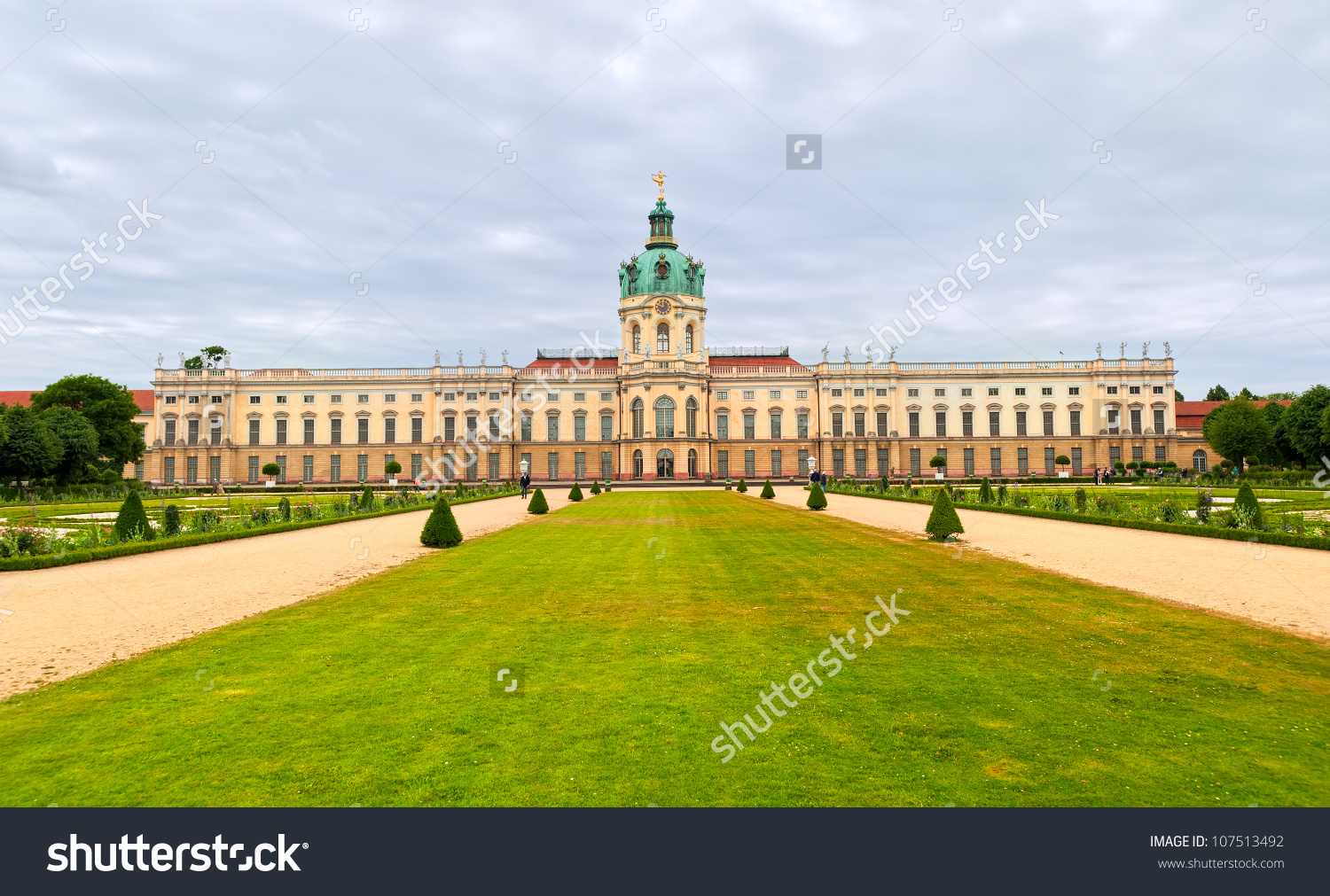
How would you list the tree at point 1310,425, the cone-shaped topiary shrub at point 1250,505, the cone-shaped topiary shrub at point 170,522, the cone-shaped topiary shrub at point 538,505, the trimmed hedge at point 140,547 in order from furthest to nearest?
the tree at point 1310,425, the cone-shaped topiary shrub at point 538,505, the cone-shaped topiary shrub at point 170,522, the cone-shaped topiary shrub at point 1250,505, the trimmed hedge at point 140,547

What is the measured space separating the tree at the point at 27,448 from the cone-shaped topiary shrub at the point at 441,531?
34204 millimetres

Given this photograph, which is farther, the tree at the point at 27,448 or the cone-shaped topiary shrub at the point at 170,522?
the tree at the point at 27,448

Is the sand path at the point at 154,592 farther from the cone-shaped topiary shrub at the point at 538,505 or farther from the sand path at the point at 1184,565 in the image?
the sand path at the point at 1184,565

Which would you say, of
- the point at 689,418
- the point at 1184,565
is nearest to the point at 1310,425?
the point at 689,418

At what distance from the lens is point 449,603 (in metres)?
10.2

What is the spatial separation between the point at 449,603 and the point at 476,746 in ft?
18.0

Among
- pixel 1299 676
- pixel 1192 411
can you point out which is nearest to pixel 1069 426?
pixel 1192 411

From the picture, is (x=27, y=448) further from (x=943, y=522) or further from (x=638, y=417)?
(x=943, y=522)

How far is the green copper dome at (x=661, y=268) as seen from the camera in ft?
237

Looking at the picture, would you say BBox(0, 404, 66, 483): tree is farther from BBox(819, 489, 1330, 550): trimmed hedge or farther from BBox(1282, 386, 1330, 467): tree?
BBox(1282, 386, 1330, 467): tree

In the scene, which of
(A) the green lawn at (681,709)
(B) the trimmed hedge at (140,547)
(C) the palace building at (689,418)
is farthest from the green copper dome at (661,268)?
(A) the green lawn at (681,709)

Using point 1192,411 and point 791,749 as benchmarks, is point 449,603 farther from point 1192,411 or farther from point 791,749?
point 1192,411

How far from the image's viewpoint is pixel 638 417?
70.8 metres

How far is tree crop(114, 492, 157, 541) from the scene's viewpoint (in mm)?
17375
